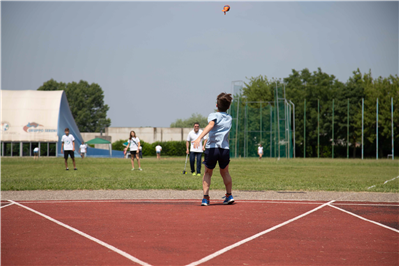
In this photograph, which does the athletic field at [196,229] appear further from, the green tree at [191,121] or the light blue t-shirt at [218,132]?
the green tree at [191,121]

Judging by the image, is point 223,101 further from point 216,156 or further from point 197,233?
point 197,233

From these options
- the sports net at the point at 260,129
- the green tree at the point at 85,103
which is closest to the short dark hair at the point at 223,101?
the sports net at the point at 260,129

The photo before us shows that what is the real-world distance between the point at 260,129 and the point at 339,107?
17.9 metres

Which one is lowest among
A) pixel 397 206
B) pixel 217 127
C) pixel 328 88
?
pixel 397 206

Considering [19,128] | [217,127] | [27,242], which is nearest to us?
[27,242]

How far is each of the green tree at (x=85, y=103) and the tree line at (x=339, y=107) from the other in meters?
49.9

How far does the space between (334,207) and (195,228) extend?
3290mm

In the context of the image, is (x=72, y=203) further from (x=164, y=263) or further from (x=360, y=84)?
(x=360, y=84)

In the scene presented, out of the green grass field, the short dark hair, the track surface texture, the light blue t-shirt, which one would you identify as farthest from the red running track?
the green grass field

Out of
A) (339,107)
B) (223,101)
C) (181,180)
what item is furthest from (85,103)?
(223,101)

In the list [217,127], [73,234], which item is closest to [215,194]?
[217,127]

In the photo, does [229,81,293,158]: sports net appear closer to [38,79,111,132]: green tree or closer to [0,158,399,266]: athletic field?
[0,158,399,266]: athletic field

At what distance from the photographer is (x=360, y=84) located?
199ft

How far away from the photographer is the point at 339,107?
59062mm
